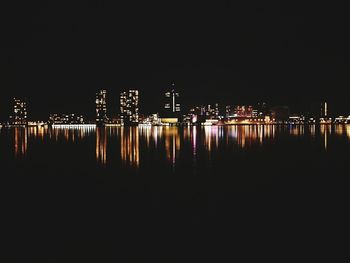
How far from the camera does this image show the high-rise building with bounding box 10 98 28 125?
89.9 metres

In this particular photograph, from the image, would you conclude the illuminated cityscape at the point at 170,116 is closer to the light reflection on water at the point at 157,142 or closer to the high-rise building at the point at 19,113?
the high-rise building at the point at 19,113

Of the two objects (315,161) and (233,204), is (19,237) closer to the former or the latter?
(233,204)

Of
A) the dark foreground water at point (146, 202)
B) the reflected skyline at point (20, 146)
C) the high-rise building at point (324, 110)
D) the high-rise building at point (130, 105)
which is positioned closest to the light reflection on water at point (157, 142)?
the reflected skyline at point (20, 146)

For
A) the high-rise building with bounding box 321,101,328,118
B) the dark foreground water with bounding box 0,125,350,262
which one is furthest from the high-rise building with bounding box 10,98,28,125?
the dark foreground water with bounding box 0,125,350,262

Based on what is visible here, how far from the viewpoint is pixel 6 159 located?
13.4 metres

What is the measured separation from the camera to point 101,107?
109m

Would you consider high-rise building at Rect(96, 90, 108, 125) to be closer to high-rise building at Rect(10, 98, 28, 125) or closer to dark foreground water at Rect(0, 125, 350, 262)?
high-rise building at Rect(10, 98, 28, 125)

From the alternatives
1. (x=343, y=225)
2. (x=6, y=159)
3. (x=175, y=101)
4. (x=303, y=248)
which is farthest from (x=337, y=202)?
(x=175, y=101)

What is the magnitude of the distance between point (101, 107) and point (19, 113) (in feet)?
68.2

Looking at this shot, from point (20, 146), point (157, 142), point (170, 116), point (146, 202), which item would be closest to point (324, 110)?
point (170, 116)

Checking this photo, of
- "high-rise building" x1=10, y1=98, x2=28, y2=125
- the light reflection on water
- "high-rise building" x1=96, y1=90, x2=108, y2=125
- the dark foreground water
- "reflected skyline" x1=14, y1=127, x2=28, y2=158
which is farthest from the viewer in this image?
"high-rise building" x1=96, y1=90, x2=108, y2=125

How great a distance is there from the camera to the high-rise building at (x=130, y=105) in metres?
109

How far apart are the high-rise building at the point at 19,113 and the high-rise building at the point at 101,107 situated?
16.4 m

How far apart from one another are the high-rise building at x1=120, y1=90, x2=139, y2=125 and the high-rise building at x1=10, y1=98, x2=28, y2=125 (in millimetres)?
22781
